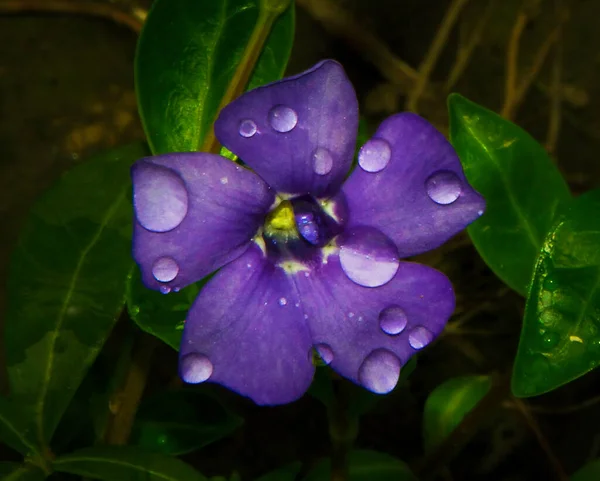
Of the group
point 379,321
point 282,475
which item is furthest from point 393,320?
point 282,475

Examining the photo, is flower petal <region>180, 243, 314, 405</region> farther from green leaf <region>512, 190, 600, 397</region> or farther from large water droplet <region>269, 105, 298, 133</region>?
green leaf <region>512, 190, 600, 397</region>

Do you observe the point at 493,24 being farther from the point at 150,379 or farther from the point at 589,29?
the point at 150,379

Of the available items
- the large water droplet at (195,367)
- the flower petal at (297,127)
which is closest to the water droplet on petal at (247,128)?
the flower petal at (297,127)

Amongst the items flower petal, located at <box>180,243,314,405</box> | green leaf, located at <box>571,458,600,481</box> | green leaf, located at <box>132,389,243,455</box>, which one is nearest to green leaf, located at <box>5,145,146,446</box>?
green leaf, located at <box>132,389,243,455</box>

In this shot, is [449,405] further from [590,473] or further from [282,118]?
[282,118]

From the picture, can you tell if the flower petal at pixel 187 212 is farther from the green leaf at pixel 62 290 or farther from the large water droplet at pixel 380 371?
the green leaf at pixel 62 290

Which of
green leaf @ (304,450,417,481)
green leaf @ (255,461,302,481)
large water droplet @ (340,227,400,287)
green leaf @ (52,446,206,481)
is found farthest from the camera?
green leaf @ (304,450,417,481)
